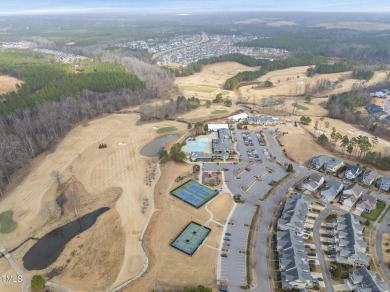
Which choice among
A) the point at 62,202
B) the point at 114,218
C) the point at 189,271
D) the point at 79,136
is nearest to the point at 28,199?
the point at 62,202

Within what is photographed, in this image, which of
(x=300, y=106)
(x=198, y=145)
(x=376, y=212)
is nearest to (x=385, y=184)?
(x=376, y=212)

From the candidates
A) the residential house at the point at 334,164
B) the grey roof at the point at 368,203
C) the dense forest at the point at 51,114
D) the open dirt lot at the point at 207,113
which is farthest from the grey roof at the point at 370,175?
the dense forest at the point at 51,114

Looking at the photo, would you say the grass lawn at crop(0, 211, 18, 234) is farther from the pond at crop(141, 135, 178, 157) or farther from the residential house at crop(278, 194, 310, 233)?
the residential house at crop(278, 194, 310, 233)

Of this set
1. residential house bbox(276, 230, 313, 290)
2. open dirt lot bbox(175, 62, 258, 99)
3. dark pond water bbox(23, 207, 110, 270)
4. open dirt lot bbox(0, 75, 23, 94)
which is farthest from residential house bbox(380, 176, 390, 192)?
open dirt lot bbox(0, 75, 23, 94)

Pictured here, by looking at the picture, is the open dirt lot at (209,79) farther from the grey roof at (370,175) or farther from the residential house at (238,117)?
the grey roof at (370,175)

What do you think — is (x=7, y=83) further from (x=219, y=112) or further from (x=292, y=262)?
(x=292, y=262)

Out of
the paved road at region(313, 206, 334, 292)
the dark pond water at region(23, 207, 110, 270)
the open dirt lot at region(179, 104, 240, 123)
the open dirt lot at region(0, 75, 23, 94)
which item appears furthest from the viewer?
the open dirt lot at region(0, 75, 23, 94)

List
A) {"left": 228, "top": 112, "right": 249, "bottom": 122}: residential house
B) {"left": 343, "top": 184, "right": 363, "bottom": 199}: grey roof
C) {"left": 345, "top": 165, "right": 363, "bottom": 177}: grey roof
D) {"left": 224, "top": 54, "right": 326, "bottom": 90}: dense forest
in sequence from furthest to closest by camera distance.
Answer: {"left": 224, "top": 54, "right": 326, "bottom": 90}: dense forest
{"left": 228, "top": 112, "right": 249, "bottom": 122}: residential house
{"left": 345, "top": 165, "right": 363, "bottom": 177}: grey roof
{"left": 343, "top": 184, "right": 363, "bottom": 199}: grey roof
